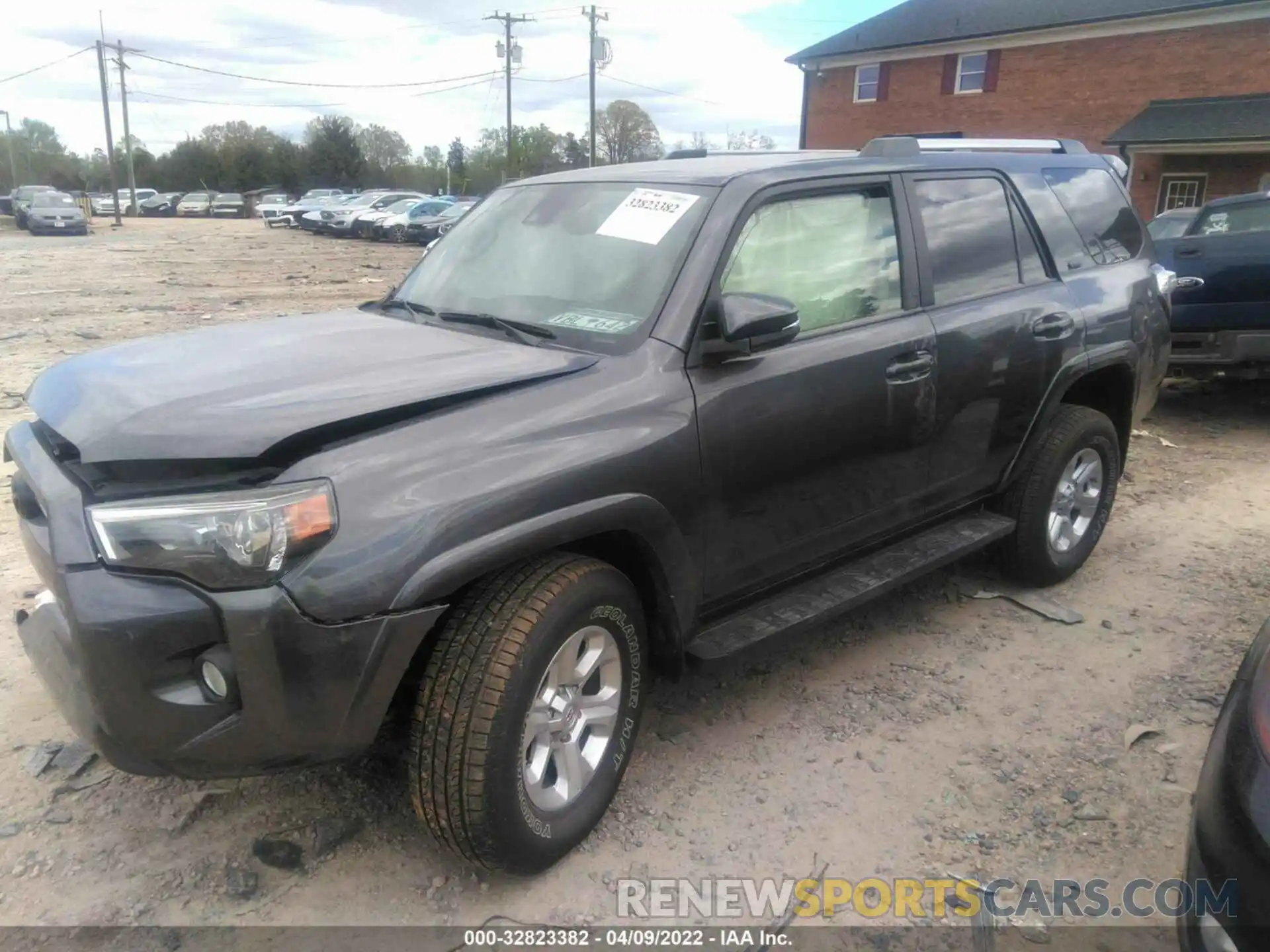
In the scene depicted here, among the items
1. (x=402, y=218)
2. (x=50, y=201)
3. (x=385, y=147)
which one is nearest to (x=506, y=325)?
(x=402, y=218)

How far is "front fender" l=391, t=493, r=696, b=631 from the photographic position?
2221 mm

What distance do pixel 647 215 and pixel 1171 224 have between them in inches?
366

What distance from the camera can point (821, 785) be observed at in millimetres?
3076

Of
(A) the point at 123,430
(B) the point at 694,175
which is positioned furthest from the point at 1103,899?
(A) the point at 123,430

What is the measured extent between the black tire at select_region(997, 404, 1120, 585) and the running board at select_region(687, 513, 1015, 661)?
0.13 metres

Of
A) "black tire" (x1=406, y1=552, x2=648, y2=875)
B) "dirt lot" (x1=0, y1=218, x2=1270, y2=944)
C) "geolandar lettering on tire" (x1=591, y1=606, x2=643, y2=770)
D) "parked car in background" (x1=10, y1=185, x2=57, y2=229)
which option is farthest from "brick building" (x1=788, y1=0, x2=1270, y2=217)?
"parked car in background" (x1=10, y1=185, x2=57, y2=229)

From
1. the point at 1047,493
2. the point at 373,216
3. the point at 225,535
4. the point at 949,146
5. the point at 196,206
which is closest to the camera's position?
the point at 225,535

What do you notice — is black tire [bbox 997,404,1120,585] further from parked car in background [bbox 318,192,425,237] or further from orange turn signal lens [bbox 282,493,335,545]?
parked car in background [bbox 318,192,425,237]

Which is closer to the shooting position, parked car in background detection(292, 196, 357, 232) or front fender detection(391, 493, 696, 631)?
front fender detection(391, 493, 696, 631)

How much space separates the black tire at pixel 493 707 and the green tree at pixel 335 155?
7634cm

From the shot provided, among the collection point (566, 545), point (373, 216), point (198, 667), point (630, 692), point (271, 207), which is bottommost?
point (630, 692)

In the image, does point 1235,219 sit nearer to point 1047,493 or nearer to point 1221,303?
point 1221,303

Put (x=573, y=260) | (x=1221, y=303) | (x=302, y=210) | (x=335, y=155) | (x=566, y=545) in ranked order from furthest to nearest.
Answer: (x=335, y=155) < (x=302, y=210) < (x=1221, y=303) < (x=573, y=260) < (x=566, y=545)

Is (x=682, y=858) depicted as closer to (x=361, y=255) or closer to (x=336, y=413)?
(x=336, y=413)
